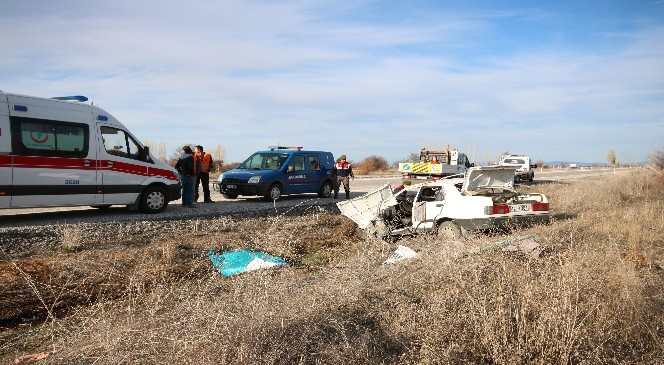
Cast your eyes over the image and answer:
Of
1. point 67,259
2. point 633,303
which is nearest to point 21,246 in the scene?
point 67,259

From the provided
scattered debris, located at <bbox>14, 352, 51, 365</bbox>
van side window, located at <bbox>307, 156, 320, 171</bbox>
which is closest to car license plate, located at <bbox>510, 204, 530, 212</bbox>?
scattered debris, located at <bbox>14, 352, 51, 365</bbox>

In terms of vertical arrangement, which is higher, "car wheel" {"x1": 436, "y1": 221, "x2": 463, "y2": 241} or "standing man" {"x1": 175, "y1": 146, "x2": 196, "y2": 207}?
"standing man" {"x1": 175, "y1": 146, "x2": 196, "y2": 207}

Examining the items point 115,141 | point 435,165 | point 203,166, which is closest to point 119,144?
point 115,141

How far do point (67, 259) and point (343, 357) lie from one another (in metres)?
5.07

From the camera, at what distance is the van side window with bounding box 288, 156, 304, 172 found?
52.0 ft

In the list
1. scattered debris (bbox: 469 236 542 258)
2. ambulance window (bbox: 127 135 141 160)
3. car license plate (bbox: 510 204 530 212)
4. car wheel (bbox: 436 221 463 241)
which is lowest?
car wheel (bbox: 436 221 463 241)

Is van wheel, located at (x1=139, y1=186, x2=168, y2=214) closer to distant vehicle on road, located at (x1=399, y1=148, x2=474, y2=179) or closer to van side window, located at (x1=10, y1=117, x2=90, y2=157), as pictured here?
van side window, located at (x1=10, y1=117, x2=90, y2=157)

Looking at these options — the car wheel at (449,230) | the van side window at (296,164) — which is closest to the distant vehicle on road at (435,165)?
the van side window at (296,164)

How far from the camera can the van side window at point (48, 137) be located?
9.63 m

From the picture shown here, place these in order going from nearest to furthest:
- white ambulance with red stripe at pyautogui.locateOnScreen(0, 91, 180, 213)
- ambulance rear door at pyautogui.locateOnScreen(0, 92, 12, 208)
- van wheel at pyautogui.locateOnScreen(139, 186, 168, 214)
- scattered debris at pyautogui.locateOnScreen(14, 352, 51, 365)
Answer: scattered debris at pyautogui.locateOnScreen(14, 352, 51, 365) → ambulance rear door at pyautogui.locateOnScreen(0, 92, 12, 208) → white ambulance with red stripe at pyautogui.locateOnScreen(0, 91, 180, 213) → van wheel at pyautogui.locateOnScreen(139, 186, 168, 214)

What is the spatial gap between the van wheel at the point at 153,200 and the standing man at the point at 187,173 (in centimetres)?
129

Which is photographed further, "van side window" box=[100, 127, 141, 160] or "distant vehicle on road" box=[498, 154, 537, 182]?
"distant vehicle on road" box=[498, 154, 537, 182]

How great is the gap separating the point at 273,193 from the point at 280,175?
2.06ft

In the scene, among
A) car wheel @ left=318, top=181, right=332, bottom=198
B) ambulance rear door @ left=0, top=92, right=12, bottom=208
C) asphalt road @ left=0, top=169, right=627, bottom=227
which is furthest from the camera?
car wheel @ left=318, top=181, right=332, bottom=198
